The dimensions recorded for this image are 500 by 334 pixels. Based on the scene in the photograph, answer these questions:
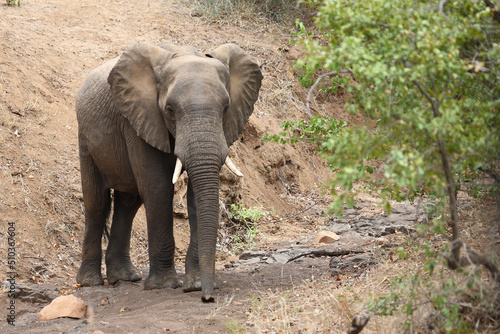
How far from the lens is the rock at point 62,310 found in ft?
22.9

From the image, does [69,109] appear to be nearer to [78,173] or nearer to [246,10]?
[78,173]

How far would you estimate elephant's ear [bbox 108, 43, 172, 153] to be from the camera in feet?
25.5

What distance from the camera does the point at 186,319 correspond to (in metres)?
6.45

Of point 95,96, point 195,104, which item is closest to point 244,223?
point 95,96

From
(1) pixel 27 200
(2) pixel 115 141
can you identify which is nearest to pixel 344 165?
(2) pixel 115 141

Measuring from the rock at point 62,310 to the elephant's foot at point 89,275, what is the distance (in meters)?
1.85

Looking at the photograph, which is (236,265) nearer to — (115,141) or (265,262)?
(265,262)

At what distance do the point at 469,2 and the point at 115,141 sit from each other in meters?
5.27

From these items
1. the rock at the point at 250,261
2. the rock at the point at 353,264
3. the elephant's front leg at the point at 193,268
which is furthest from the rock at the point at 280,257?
the elephant's front leg at the point at 193,268

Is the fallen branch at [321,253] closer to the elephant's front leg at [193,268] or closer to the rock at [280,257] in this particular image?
the rock at [280,257]

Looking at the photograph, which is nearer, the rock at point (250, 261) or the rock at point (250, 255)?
the rock at point (250, 261)

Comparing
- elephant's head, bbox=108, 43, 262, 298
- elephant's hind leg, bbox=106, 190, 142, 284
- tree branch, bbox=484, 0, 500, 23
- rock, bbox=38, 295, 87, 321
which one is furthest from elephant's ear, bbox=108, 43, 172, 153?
tree branch, bbox=484, 0, 500, 23

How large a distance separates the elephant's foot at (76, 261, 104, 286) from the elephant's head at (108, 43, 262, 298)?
7.43ft

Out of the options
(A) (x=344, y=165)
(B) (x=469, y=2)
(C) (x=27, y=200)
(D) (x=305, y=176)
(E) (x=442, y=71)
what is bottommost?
(D) (x=305, y=176)
